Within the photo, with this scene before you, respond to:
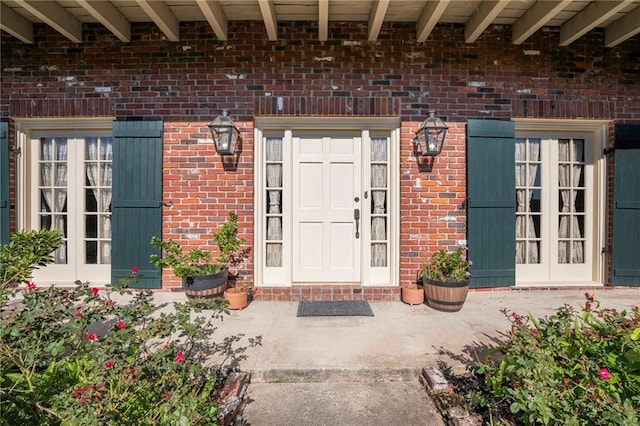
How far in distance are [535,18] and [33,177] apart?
6036 millimetres

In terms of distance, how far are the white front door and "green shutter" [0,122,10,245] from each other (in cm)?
335

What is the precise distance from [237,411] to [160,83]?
353 centimetres

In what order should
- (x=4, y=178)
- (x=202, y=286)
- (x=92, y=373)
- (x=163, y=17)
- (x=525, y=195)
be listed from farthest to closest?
1. (x=525, y=195)
2. (x=4, y=178)
3. (x=163, y=17)
4. (x=202, y=286)
5. (x=92, y=373)

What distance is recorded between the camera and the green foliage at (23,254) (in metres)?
1.71

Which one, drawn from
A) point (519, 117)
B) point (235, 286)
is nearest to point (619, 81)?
point (519, 117)

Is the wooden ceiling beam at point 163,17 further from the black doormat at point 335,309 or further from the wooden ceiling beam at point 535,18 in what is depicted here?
the wooden ceiling beam at point 535,18

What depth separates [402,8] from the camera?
331cm

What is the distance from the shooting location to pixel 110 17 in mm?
3199

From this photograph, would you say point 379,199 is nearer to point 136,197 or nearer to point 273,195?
point 273,195

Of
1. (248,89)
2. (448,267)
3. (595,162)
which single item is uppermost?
(248,89)

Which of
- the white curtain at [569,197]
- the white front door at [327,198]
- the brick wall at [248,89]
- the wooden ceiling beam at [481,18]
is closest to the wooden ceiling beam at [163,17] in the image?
the brick wall at [248,89]

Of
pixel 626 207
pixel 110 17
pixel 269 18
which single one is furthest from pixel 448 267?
pixel 110 17

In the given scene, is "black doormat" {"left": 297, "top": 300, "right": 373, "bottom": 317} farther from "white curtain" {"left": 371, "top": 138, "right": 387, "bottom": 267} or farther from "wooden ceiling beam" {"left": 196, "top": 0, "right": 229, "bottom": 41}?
"wooden ceiling beam" {"left": 196, "top": 0, "right": 229, "bottom": 41}

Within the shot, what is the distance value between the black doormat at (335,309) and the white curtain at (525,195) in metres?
Answer: 2.15
